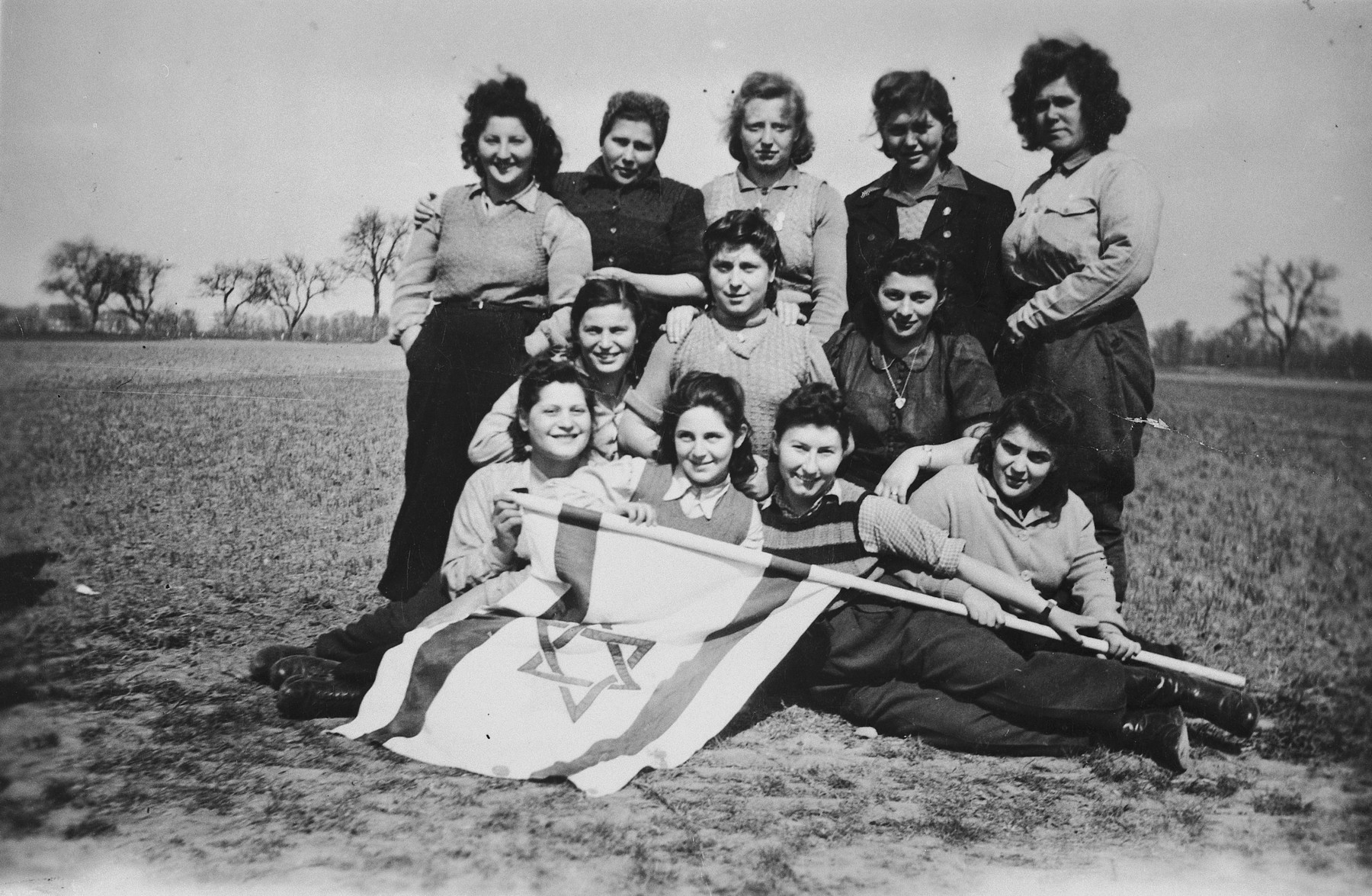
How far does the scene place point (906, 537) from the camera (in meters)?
3.74

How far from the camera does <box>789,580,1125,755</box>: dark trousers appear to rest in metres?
3.53

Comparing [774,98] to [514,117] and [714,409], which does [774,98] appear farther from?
[714,409]

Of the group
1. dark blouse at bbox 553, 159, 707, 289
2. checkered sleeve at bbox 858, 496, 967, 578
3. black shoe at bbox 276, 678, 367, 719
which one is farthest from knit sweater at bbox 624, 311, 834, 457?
black shoe at bbox 276, 678, 367, 719

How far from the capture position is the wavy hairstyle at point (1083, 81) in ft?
13.3

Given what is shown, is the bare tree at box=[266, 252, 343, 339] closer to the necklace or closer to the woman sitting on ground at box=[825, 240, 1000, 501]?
the woman sitting on ground at box=[825, 240, 1000, 501]

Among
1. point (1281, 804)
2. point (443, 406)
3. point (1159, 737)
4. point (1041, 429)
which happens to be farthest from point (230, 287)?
point (1281, 804)

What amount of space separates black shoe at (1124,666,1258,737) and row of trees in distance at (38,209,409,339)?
371cm

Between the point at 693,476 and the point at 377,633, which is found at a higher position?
the point at 693,476

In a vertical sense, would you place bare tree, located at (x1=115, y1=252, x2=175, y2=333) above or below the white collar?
above

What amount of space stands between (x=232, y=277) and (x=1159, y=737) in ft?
14.9

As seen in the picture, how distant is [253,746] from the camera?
11.5ft

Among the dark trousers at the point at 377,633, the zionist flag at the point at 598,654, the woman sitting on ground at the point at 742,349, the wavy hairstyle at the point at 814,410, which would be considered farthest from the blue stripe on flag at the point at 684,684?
the dark trousers at the point at 377,633

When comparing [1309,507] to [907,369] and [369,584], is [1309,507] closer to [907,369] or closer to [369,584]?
[907,369]

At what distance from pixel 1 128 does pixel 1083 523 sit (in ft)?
16.1
